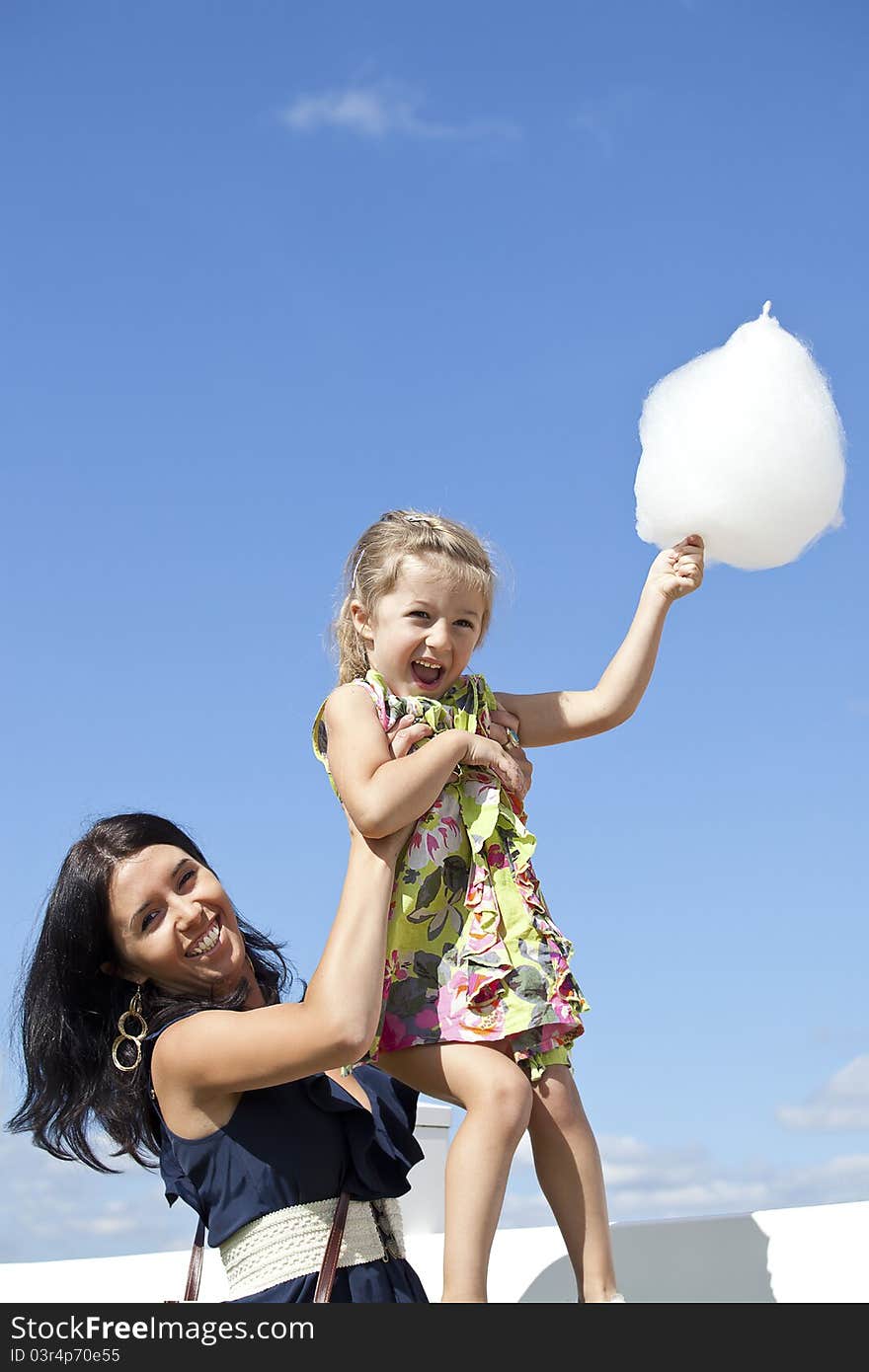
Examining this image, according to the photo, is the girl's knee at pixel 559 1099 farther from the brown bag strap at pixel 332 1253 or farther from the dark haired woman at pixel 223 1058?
the brown bag strap at pixel 332 1253

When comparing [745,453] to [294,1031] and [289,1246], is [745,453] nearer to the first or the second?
[294,1031]

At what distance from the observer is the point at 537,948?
2869 mm

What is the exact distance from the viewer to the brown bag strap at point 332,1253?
2391 millimetres

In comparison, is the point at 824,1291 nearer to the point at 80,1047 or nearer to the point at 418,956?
the point at 418,956

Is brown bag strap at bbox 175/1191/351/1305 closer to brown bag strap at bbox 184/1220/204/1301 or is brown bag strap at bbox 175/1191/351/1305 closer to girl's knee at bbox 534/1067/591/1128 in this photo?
brown bag strap at bbox 184/1220/204/1301

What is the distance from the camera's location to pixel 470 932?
2.90 metres

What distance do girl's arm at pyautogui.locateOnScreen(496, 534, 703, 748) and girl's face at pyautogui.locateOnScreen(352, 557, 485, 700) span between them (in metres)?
0.26

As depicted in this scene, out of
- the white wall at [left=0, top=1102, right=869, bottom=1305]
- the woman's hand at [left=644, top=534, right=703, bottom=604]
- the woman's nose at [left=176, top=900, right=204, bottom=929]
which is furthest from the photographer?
the white wall at [left=0, top=1102, right=869, bottom=1305]

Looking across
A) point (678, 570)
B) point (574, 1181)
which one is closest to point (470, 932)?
point (574, 1181)

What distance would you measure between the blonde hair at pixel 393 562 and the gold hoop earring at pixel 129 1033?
921 millimetres

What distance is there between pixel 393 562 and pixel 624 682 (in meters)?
0.63

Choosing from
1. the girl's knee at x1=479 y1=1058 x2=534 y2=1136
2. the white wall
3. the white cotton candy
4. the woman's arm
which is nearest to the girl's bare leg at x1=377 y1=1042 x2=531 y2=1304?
the girl's knee at x1=479 y1=1058 x2=534 y2=1136

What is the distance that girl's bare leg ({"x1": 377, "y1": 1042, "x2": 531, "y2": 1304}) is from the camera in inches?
101
